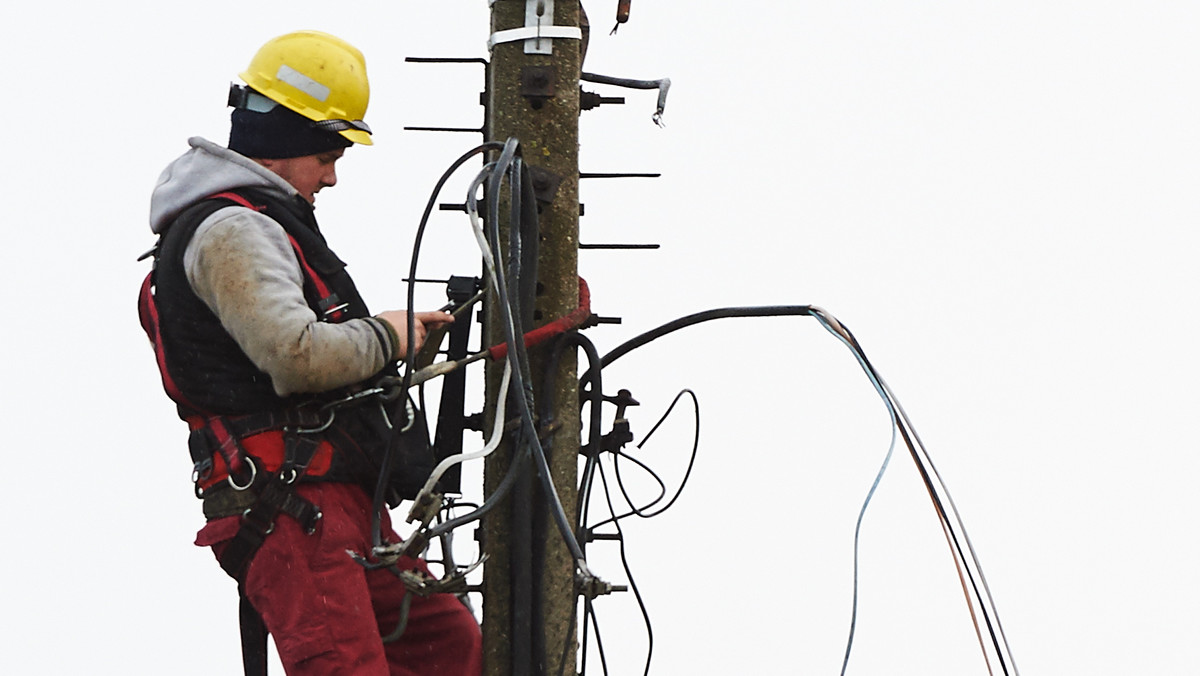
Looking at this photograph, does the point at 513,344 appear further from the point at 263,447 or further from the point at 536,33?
the point at 536,33

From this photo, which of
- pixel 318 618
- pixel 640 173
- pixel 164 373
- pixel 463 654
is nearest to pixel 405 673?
pixel 463 654

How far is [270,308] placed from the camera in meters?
4.14

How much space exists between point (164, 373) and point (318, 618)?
31.0 inches

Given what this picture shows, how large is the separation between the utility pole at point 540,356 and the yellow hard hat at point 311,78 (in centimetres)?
40

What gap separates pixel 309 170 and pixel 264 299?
0.55 metres

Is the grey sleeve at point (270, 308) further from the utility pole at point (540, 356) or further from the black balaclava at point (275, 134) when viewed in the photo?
the utility pole at point (540, 356)

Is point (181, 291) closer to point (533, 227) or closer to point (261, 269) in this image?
point (261, 269)

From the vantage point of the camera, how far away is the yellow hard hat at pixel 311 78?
14.8ft

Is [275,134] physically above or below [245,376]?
above

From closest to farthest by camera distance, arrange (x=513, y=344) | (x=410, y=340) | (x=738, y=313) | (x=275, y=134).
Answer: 1. (x=513, y=344)
2. (x=410, y=340)
3. (x=275, y=134)
4. (x=738, y=313)

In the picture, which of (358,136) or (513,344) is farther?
(358,136)

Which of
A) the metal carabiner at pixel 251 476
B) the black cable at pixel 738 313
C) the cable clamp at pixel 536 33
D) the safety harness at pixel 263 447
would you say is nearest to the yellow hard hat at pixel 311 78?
the safety harness at pixel 263 447

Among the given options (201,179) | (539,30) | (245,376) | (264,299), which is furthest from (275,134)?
(539,30)

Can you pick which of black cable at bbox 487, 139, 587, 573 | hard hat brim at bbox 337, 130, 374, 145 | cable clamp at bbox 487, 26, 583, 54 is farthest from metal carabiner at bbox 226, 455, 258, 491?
cable clamp at bbox 487, 26, 583, 54
